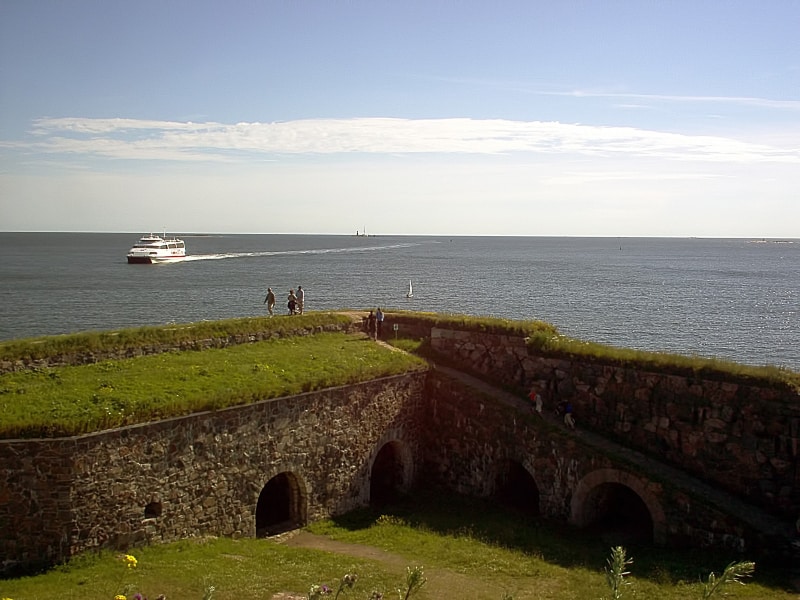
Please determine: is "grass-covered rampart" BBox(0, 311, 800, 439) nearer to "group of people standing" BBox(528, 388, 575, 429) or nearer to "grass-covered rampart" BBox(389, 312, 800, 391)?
"grass-covered rampart" BBox(389, 312, 800, 391)

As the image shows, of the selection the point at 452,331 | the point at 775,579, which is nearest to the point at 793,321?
the point at 452,331

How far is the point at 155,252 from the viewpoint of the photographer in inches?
5010

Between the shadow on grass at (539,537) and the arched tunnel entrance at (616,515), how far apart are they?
446 millimetres

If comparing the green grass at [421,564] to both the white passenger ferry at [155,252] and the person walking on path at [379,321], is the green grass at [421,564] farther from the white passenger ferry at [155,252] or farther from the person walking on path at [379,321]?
the white passenger ferry at [155,252]

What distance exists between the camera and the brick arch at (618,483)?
67.2 ft

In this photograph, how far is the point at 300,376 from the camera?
22.8m

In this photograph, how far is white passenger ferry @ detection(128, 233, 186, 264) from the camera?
12569 centimetres

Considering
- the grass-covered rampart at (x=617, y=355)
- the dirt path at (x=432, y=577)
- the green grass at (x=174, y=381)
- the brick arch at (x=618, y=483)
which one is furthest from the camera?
the grass-covered rampart at (x=617, y=355)

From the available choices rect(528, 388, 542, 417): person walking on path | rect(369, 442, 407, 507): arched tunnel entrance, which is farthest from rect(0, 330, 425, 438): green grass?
rect(528, 388, 542, 417): person walking on path

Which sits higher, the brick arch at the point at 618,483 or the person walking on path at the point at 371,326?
the person walking on path at the point at 371,326

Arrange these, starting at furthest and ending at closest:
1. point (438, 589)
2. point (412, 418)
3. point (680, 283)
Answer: point (680, 283) → point (412, 418) → point (438, 589)

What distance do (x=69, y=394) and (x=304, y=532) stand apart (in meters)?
7.67

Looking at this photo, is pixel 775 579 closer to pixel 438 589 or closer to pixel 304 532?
pixel 438 589

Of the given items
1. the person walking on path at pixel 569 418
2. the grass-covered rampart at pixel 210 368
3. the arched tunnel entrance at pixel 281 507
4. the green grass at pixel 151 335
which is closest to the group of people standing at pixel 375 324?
the green grass at pixel 151 335
